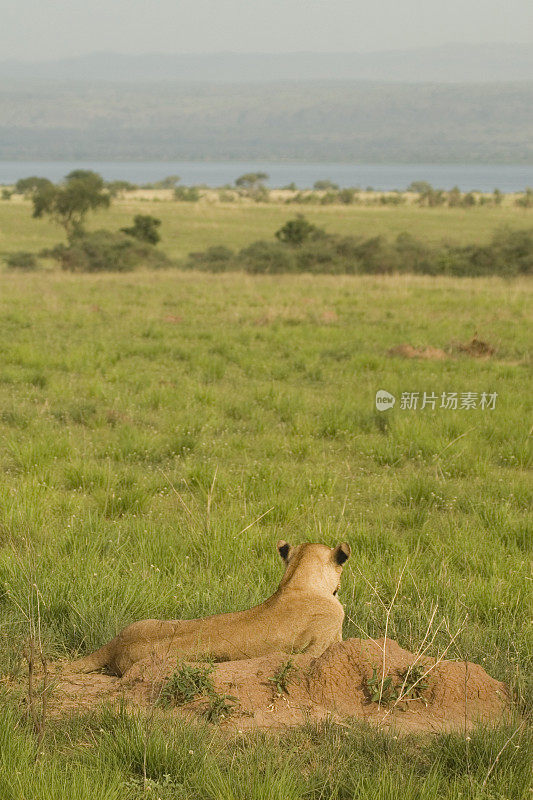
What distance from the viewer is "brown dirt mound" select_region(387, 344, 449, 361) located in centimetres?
1380

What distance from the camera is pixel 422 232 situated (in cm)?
5512

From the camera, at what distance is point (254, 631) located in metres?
3.68

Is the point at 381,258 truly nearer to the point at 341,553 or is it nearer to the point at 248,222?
the point at 248,222

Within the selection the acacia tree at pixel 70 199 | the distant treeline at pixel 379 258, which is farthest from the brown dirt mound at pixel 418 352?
the acacia tree at pixel 70 199

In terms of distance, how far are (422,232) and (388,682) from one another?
177 feet

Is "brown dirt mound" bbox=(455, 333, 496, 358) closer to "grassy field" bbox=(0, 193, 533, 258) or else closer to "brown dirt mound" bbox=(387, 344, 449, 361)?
"brown dirt mound" bbox=(387, 344, 449, 361)

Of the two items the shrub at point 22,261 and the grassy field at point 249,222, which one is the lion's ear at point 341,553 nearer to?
the shrub at point 22,261

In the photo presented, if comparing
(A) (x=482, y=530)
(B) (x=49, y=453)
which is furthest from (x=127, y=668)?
(B) (x=49, y=453)

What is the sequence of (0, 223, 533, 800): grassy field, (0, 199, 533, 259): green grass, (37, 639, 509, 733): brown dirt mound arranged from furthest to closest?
(0, 199, 533, 259): green grass < (37, 639, 509, 733): brown dirt mound < (0, 223, 533, 800): grassy field

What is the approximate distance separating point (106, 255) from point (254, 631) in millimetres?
31832

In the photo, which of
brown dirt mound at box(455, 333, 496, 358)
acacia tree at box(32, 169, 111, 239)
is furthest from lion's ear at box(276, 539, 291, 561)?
acacia tree at box(32, 169, 111, 239)

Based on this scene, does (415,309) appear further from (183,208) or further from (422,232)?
(183,208)

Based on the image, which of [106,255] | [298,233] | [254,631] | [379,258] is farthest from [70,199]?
[254,631]

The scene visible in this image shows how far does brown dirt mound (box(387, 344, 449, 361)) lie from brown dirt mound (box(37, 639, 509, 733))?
413 inches
